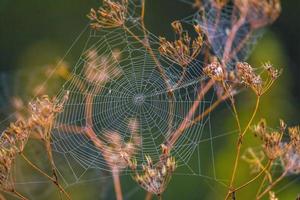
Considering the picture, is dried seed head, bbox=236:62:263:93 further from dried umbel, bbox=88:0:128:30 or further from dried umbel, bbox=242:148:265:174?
dried umbel, bbox=88:0:128:30

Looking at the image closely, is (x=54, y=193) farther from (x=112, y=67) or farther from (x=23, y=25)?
(x=23, y=25)

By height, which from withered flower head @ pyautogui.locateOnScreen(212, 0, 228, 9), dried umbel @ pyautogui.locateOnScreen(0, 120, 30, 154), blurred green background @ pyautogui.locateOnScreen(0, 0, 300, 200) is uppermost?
withered flower head @ pyautogui.locateOnScreen(212, 0, 228, 9)

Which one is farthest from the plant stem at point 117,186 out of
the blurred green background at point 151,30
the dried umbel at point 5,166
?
the blurred green background at point 151,30

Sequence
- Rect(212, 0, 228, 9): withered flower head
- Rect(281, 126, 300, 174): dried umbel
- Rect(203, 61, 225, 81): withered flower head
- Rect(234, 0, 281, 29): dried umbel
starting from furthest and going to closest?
Rect(212, 0, 228, 9): withered flower head → Rect(234, 0, 281, 29): dried umbel → Rect(281, 126, 300, 174): dried umbel → Rect(203, 61, 225, 81): withered flower head

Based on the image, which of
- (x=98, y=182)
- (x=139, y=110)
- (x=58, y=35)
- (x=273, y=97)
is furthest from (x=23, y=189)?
(x=58, y=35)

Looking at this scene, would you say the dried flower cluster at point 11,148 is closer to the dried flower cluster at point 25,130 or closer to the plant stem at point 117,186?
the dried flower cluster at point 25,130

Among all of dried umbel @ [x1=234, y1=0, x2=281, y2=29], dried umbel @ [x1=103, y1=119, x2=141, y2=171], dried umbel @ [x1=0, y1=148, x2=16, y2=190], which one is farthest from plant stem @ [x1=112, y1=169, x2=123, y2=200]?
dried umbel @ [x1=234, y1=0, x2=281, y2=29]

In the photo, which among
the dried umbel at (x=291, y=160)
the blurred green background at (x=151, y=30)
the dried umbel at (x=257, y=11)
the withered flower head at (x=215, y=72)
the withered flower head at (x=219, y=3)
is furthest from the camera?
the blurred green background at (x=151, y=30)
